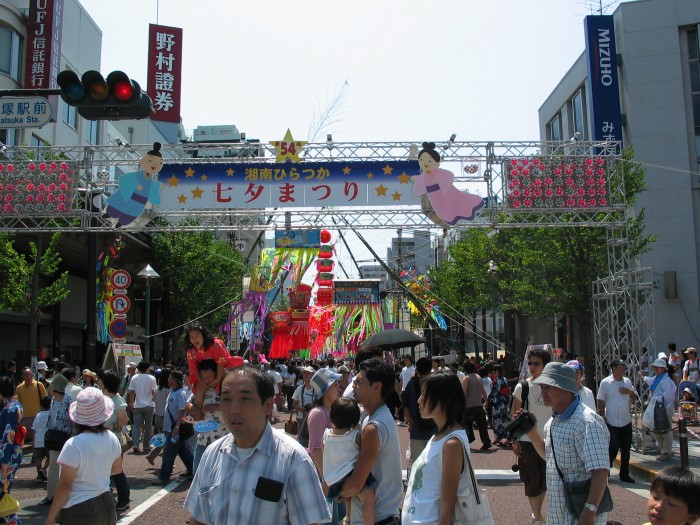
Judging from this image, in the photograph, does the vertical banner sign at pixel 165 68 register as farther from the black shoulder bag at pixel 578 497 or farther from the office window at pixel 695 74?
the black shoulder bag at pixel 578 497

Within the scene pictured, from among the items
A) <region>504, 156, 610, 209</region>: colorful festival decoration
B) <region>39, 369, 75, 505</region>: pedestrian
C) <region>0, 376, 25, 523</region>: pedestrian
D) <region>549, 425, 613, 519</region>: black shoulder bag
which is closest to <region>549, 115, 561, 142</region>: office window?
<region>504, 156, 610, 209</region>: colorful festival decoration

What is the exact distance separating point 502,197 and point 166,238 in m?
23.8

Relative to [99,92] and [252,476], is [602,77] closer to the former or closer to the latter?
[99,92]

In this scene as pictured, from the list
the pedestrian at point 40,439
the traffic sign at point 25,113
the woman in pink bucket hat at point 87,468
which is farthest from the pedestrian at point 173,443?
the woman in pink bucket hat at point 87,468

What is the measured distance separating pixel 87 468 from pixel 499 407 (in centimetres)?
1213

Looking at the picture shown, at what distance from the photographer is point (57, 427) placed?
378 inches

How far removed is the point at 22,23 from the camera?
28.0 meters

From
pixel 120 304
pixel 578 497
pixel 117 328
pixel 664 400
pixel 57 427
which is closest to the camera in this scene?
pixel 578 497

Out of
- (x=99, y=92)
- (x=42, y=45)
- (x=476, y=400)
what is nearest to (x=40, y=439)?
(x=99, y=92)

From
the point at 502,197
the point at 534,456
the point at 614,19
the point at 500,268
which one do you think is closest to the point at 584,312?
the point at 500,268

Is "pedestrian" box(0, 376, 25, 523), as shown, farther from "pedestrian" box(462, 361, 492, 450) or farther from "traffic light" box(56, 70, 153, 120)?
"pedestrian" box(462, 361, 492, 450)

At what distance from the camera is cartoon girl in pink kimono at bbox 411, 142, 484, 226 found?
15.3 meters

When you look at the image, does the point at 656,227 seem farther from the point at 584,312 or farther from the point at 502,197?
the point at 502,197

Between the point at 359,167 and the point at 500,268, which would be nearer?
the point at 359,167
